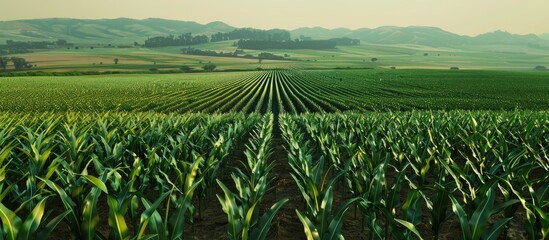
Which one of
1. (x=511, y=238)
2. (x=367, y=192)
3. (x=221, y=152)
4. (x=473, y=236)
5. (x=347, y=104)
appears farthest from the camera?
(x=347, y=104)

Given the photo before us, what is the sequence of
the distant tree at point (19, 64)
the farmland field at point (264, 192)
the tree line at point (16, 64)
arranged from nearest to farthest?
the farmland field at point (264, 192) < the tree line at point (16, 64) < the distant tree at point (19, 64)

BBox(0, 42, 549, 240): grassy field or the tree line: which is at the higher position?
BBox(0, 42, 549, 240): grassy field

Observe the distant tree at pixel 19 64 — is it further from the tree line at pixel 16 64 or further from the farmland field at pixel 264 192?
the farmland field at pixel 264 192

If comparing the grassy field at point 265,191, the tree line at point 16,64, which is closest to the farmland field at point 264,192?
the grassy field at point 265,191

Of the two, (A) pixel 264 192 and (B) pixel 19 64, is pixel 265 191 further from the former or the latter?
(B) pixel 19 64

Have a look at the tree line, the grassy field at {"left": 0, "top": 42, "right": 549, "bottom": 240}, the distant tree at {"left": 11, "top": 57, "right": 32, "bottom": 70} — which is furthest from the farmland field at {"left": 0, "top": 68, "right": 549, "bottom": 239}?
the distant tree at {"left": 11, "top": 57, "right": 32, "bottom": 70}

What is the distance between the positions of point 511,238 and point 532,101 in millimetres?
55131

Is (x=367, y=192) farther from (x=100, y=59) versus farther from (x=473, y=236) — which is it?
(x=100, y=59)

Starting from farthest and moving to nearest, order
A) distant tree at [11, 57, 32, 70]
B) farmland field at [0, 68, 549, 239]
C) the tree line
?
distant tree at [11, 57, 32, 70]
the tree line
farmland field at [0, 68, 549, 239]

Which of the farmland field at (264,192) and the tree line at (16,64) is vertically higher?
the farmland field at (264,192)

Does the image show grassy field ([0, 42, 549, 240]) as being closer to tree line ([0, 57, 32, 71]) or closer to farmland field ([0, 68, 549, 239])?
farmland field ([0, 68, 549, 239])

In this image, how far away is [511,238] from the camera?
551 centimetres

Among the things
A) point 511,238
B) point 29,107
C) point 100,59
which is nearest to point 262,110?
point 29,107

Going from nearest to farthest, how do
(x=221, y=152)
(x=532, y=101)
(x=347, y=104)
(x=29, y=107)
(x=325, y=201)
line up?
(x=325, y=201)
(x=221, y=152)
(x=29, y=107)
(x=347, y=104)
(x=532, y=101)
